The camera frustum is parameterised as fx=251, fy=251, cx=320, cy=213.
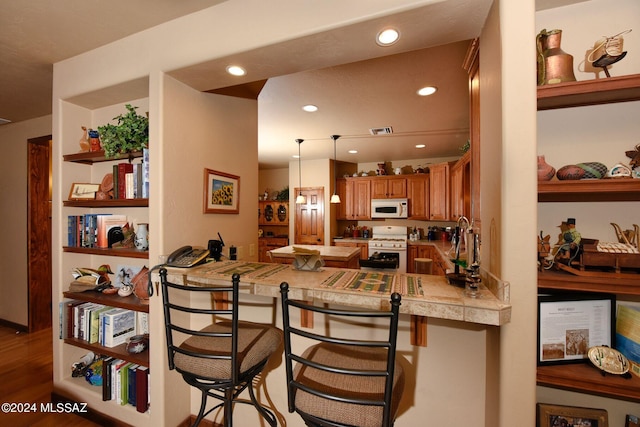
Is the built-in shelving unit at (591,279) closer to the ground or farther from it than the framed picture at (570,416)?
farther from it

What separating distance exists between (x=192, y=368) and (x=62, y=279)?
5.42 ft

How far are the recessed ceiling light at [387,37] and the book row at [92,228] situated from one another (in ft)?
7.10

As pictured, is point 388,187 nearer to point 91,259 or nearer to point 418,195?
point 418,195

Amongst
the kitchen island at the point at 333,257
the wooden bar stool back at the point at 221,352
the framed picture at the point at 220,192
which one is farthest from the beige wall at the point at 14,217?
the wooden bar stool back at the point at 221,352

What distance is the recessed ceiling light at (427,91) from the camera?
7.93 ft

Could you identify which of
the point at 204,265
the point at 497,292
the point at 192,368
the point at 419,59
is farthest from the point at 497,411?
the point at 419,59

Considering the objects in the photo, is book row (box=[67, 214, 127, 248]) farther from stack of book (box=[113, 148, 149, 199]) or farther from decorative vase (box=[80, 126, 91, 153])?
decorative vase (box=[80, 126, 91, 153])

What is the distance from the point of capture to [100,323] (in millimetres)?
1819

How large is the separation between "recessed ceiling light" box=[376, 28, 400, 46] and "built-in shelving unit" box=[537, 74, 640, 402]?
0.65 metres

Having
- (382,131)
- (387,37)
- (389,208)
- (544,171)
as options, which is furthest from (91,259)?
(389,208)

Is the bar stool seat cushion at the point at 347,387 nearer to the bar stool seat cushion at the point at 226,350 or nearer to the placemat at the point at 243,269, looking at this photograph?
the bar stool seat cushion at the point at 226,350

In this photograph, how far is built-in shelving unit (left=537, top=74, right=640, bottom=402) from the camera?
940 millimetres

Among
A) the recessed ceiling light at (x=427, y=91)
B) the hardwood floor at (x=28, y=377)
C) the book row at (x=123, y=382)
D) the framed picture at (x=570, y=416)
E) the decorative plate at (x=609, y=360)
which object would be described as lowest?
the hardwood floor at (x=28, y=377)

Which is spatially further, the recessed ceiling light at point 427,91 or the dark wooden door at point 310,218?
the dark wooden door at point 310,218
